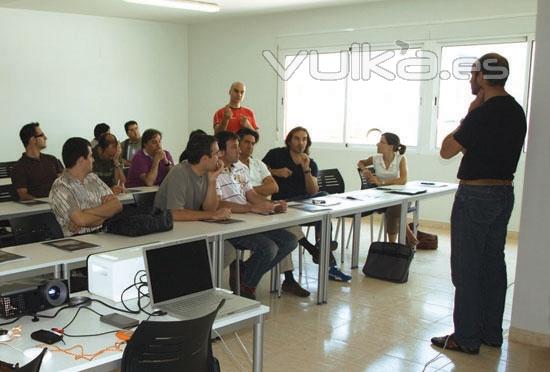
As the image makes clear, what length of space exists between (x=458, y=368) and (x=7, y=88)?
6943mm

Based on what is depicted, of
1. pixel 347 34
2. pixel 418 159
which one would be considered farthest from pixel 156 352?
pixel 347 34

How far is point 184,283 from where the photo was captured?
8.06ft

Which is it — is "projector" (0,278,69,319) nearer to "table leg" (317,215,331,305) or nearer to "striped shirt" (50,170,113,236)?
"striped shirt" (50,170,113,236)

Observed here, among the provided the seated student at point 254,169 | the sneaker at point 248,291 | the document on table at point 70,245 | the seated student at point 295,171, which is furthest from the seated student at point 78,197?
the seated student at point 295,171

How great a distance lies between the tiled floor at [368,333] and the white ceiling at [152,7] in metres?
4.13

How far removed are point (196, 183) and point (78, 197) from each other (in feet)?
2.60

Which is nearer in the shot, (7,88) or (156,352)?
(156,352)

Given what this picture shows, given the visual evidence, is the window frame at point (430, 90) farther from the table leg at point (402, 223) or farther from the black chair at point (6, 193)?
the black chair at point (6, 193)

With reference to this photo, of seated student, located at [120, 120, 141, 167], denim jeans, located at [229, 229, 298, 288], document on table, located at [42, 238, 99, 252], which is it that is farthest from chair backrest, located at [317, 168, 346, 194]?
document on table, located at [42, 238, 99, 252]

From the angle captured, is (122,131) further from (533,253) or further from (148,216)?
(533,253)

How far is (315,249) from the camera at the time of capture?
5.22 m

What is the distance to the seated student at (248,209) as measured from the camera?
417 centimetres

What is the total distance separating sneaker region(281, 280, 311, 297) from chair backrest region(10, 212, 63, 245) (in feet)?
5.89

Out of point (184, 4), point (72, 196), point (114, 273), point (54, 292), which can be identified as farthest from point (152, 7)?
point (54, 292)
